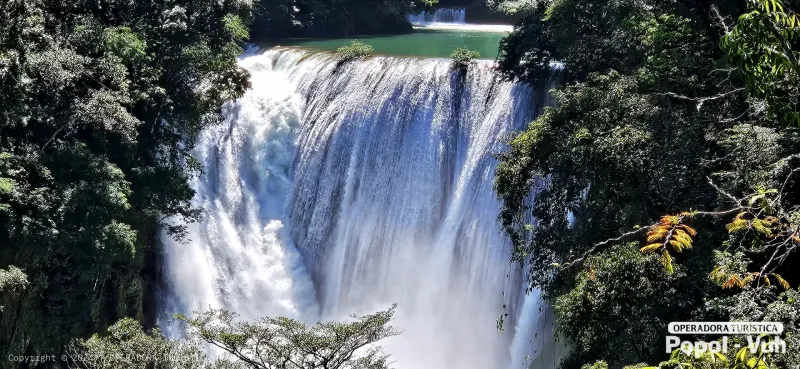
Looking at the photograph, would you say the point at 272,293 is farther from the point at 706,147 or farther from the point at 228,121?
the point at 706,147

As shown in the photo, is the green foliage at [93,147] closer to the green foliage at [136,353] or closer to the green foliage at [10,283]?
the green foliage at [10,283]

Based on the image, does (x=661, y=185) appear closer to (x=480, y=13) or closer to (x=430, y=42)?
(x=430, y=42)

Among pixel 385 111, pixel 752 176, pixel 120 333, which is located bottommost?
pixel 120 333

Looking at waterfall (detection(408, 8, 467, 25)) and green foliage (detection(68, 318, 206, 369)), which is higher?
waterfall (detection(408, 8, 467, 25))

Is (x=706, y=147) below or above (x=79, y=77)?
below

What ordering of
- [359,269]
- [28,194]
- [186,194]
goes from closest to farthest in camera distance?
[28,194]
[186,194]
[359,269]

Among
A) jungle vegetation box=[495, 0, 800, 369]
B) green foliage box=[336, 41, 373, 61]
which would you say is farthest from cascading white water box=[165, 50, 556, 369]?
jungle vegetation box=[495, 0, 800, 369]

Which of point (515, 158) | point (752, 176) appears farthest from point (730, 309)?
point (515, 158)

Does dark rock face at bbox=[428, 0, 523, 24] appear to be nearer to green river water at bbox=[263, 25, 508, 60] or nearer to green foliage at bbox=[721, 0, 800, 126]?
green river water at bbox=[263, 25, 508, 60]
